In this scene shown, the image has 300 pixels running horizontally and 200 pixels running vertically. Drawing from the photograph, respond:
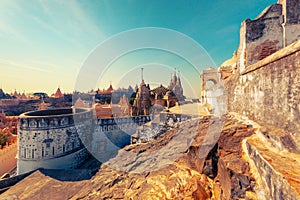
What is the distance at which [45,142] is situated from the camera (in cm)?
1088

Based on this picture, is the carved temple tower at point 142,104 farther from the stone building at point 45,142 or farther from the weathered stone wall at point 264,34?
Result: the weathered stone wall at point 264,34

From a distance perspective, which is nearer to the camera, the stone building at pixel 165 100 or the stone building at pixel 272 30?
the stone building at pixel 272 30

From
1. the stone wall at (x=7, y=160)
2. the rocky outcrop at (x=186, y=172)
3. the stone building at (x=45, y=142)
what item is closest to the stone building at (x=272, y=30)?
the rocky outcrop at (x=186, y=172)

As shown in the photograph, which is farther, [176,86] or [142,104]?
[176,86]

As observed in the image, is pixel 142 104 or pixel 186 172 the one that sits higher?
pixel 142 104

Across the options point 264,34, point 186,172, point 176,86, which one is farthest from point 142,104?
point 186,172

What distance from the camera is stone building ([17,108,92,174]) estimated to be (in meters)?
10.7

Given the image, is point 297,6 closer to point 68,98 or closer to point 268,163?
point 268,163

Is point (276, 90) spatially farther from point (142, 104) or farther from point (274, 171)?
point (142, 104)

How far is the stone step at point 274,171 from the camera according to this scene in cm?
182

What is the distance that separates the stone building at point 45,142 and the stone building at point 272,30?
13.7 metres

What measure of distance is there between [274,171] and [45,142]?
44.3ft

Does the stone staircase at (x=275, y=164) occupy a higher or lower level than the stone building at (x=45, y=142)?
higher

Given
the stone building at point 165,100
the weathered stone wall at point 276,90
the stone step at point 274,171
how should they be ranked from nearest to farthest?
1. the stone step at point 274,171
2. the weathered stone wall at point 276,90
3. the stone building at point 165,100
